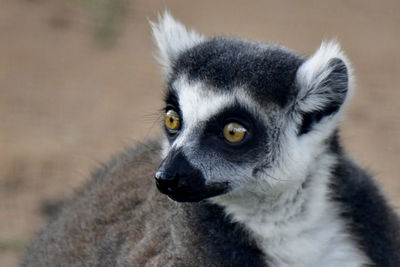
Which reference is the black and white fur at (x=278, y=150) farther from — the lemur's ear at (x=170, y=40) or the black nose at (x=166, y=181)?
the lemur's ear at (x=170, y=40)

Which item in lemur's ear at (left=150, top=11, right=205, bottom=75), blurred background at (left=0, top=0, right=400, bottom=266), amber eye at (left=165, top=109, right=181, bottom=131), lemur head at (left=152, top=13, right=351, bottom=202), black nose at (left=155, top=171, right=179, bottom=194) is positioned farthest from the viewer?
blurred background at (left=0, top=0, right=400, bottom=266)

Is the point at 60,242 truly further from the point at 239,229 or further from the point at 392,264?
the point at 392,264

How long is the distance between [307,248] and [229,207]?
384mm

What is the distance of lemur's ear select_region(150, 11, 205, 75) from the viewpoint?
459 cm

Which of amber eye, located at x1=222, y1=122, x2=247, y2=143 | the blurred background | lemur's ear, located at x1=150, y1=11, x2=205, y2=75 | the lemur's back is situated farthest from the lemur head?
the blurred background

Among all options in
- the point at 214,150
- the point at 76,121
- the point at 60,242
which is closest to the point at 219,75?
the point at 214,150

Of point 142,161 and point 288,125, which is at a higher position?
point 288,125

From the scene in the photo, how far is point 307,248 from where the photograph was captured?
4184 millimetres

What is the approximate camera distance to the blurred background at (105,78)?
24.2 feet

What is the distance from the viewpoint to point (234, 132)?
4098mm

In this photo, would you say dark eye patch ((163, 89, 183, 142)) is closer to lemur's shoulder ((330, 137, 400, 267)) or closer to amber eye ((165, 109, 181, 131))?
amber eye ((165, 109, 181, 131))

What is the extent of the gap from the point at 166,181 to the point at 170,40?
3.24ft

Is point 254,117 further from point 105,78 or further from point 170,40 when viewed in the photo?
point 105,78

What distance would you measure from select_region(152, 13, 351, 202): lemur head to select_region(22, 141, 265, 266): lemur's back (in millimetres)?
216
